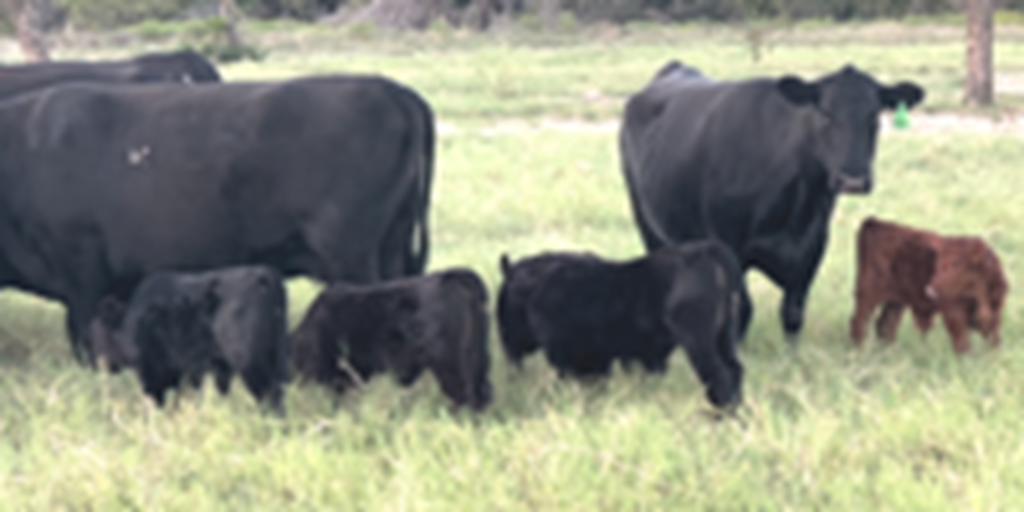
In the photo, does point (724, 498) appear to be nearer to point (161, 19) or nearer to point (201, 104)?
point (201, 104)

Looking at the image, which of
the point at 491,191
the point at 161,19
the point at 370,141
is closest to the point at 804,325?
the point at 370,141

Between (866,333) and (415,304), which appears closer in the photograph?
(415,304)

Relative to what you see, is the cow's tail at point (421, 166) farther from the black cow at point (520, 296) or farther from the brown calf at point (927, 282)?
the brown calf at point (927, 282)

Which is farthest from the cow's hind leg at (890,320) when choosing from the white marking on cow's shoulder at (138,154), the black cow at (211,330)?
the white marking on cow's shoulder at (138,154)

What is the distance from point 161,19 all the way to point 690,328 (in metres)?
64.6

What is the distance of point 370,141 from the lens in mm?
6184

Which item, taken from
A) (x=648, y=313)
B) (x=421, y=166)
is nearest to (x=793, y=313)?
(x=648, y=313)

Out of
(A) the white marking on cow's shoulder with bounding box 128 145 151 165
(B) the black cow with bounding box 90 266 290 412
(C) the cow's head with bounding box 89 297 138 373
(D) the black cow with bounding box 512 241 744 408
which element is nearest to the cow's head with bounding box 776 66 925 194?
(D) the black cow with bounding box 512 241 744 408

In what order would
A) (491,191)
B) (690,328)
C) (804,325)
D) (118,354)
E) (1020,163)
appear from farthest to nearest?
(1020,163) → (491,191) → (804,325) → (118,354) → (690,328)

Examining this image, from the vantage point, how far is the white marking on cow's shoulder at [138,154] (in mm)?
6301

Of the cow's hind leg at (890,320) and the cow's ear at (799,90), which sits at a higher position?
the cow's ear at (799,90)

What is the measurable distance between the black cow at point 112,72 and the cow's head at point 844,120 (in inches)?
190

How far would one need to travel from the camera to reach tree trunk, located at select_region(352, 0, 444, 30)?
59000mm

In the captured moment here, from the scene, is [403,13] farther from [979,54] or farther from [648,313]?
[648,313]
